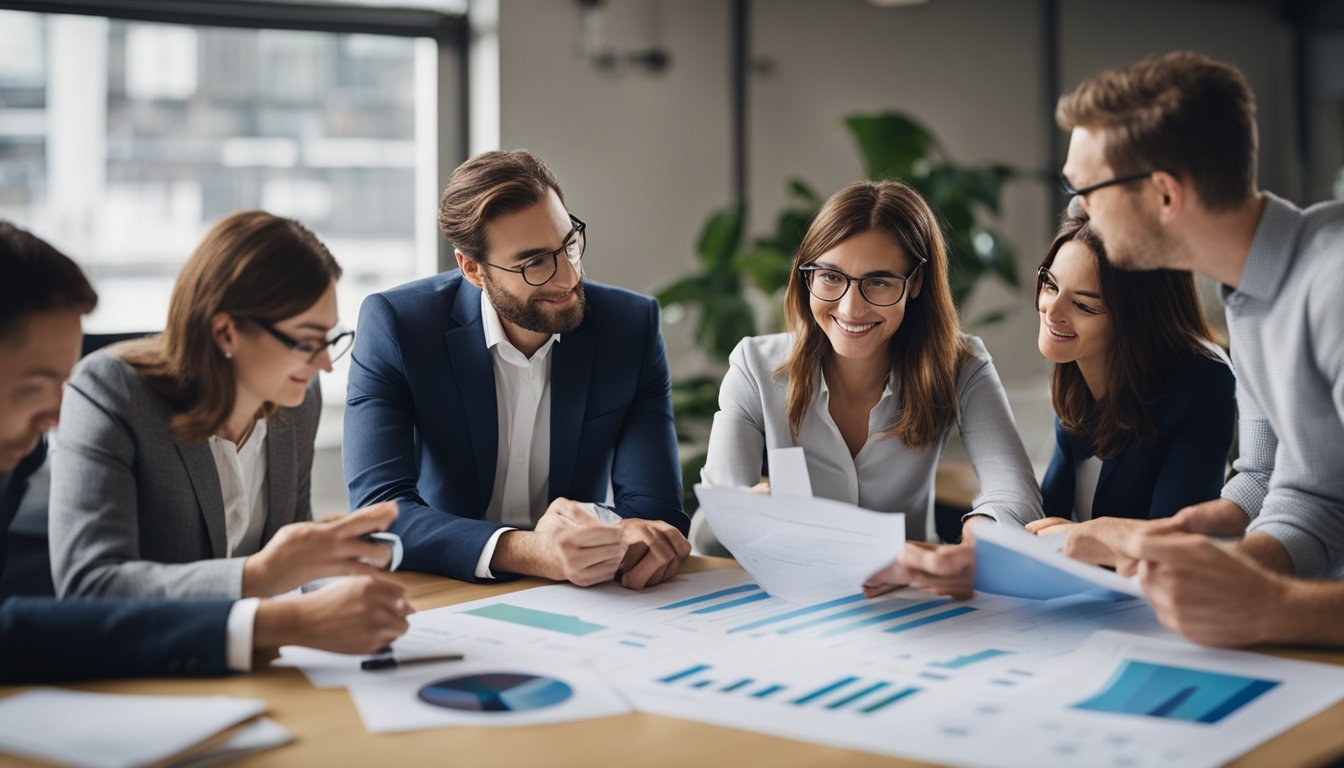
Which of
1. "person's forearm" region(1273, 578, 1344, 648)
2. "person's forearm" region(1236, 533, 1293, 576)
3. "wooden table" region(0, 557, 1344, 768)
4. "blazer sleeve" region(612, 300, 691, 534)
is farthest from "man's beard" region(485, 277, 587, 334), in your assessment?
"person's forearm" region(1273, 578, 1344, 648)

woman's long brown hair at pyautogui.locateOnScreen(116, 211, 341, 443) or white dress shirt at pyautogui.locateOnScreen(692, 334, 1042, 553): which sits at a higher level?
woman's long brown hair at pyautogui.locateOnScreen(116, 211, 341, 443)

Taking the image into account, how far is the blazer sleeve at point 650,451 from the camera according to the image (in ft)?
7.18

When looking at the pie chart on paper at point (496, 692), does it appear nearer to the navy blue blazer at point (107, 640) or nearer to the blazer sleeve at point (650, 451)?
the navy blue blazer at point (107, 640)

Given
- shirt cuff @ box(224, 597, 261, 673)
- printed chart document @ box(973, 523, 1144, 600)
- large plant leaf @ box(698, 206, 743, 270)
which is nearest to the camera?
shirt cuff @ box(224, 597, 261, 673)

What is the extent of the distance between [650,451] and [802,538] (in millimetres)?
710

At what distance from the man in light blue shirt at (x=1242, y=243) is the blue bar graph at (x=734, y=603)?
0.50 m

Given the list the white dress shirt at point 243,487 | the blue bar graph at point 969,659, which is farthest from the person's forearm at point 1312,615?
the white dress shirt at point 243,487

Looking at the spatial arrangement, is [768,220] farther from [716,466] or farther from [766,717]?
[766,717]

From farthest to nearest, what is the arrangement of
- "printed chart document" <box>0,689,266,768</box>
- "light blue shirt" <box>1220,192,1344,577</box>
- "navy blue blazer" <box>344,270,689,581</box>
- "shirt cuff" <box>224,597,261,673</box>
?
"navy blue blazer" <box>344,270,689,581</box> → "light blue shirt" <box>1220,192,1344,577</box> → "shirt cuff" <box>224,597,261,673</box> → "printed chart document" <box>0,689,266,768</box>

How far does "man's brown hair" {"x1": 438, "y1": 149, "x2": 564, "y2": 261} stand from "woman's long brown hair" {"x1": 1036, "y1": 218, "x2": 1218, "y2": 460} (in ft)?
3.16

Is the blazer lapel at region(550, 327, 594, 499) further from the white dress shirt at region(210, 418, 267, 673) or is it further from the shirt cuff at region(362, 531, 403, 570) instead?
the shirt cuff at region(362, 531, 403, 570)

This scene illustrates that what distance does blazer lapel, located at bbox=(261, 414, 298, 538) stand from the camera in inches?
74.4

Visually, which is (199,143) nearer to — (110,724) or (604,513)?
(604,513)

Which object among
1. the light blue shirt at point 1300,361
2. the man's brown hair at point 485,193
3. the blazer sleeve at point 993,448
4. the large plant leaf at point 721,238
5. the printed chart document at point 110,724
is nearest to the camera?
the printed chart document at point 110,724
